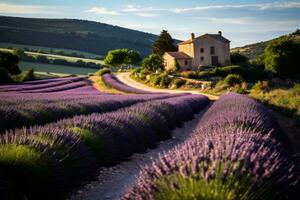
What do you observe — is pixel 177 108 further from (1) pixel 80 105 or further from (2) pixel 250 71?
(2) pixel 250 71

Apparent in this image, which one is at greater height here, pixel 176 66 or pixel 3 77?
pixel 176 66

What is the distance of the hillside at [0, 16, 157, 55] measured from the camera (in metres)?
101

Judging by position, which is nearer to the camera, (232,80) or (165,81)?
(232,80)

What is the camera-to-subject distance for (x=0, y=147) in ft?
17.6

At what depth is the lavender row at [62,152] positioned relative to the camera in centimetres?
503

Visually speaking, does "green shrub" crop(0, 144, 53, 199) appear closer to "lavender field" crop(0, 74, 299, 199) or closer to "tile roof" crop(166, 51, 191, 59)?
"lavender field" crop(0, 74, 299, 199)

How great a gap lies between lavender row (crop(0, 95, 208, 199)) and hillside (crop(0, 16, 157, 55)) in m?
87.5

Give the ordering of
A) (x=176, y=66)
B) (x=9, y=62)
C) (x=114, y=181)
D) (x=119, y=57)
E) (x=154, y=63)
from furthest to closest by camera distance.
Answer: (x=119, y=57) → (x=154, y=63) → (x=176, y=66) → (x=9, y=62) → (x=114, y=181)

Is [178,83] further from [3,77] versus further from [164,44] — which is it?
[164,44]

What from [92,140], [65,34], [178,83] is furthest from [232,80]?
[65,34]

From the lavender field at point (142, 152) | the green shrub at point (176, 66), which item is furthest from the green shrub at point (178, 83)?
the lavender field at point (142, 152)

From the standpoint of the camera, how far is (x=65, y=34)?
116500mm

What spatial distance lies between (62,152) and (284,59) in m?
50.4

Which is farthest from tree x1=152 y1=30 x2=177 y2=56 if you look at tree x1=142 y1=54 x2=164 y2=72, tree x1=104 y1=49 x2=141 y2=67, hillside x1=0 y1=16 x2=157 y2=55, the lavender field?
the lavender field
